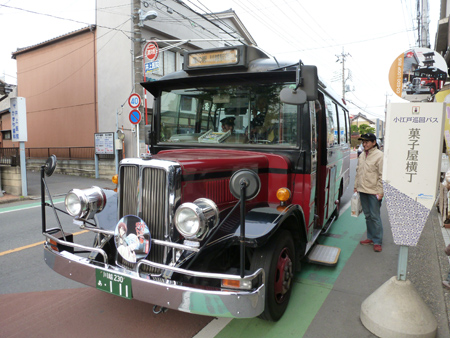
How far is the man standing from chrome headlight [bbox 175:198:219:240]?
3.29 m

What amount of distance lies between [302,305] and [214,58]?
9.06ft

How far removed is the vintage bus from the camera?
2332 millimetres

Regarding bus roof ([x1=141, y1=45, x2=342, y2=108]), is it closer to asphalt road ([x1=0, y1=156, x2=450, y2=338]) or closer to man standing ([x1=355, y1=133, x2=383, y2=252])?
man standing ([x1=355, y1=133, x2=383, y2=252])

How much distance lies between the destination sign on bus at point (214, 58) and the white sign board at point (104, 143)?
1014 cm

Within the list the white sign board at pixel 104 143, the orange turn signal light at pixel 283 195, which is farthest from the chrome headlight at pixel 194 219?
the white sign board at pixel 104 143

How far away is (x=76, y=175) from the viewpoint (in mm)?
14633

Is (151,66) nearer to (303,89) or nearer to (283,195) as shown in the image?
(303,89)

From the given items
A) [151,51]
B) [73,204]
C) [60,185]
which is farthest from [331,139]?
[60,185]

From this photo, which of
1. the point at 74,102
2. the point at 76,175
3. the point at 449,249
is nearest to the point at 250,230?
the point at 449,249

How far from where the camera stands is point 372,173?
4.81 m

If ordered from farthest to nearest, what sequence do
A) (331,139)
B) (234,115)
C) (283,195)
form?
(331,139) < (234,115) < (283,195)

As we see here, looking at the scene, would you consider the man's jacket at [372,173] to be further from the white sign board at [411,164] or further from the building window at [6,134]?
the building window at [6,134]

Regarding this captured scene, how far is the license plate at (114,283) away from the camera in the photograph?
2416 millimetres

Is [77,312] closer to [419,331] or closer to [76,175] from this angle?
[419,331]
